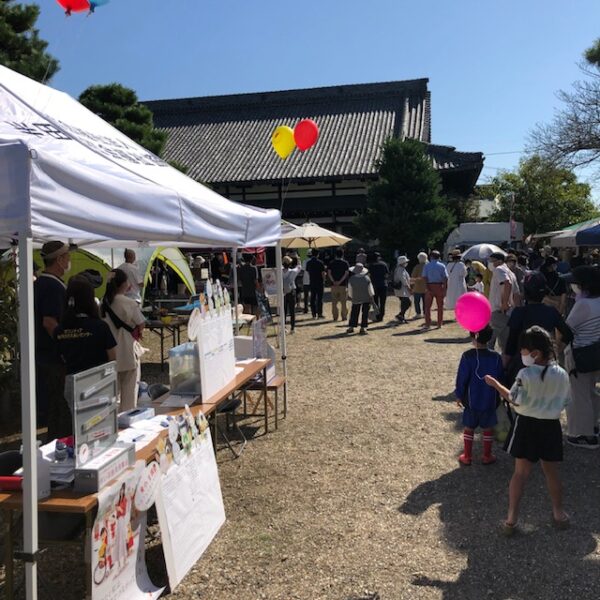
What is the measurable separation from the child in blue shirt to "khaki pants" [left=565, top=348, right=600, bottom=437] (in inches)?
29.1

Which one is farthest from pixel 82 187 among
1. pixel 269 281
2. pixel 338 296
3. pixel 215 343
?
pixel 338 296

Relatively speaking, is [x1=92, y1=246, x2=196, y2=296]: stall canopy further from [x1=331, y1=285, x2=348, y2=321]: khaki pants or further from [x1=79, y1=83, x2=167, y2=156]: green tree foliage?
[x1=79, y1=83, x2=167, y2=156]: green tree foliage

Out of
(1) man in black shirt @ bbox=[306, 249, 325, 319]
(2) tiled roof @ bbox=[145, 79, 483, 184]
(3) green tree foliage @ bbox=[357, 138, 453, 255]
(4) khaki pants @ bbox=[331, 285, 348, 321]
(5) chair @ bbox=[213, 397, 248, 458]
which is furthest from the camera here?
(2) tiled roof @ bbox=[145, 79, 483, 184]

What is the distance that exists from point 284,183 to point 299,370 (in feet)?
54.2

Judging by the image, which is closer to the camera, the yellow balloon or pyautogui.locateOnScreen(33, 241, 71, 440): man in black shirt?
pyautogui.locateOnScreen(33, 241, 71, 440): man in black shirt

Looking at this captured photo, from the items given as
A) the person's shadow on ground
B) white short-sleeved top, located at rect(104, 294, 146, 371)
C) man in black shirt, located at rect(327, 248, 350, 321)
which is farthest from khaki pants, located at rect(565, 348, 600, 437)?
man in black shirt, located at rect(327, 248, 350, 321)

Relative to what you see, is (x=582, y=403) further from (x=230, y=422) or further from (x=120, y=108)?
(x=120, y=108)

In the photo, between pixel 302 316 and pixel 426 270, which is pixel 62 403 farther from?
pixel 302 316

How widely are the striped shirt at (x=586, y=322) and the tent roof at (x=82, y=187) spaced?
2.55 m

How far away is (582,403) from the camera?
4.45 m

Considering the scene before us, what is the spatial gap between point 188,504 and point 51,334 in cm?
175

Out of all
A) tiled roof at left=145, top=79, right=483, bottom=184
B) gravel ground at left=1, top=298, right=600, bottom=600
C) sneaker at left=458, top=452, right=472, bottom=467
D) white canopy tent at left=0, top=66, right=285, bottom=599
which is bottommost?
gravel ground at left=1, top=298, right=600, bottom=600

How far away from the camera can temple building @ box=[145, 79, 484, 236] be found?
22422 mm

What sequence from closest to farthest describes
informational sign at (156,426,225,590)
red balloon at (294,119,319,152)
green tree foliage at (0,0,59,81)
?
informational sign at (156,426,225,590), red balloon at (294,119,319,152), green tree foliage at (0,0,59,81)
